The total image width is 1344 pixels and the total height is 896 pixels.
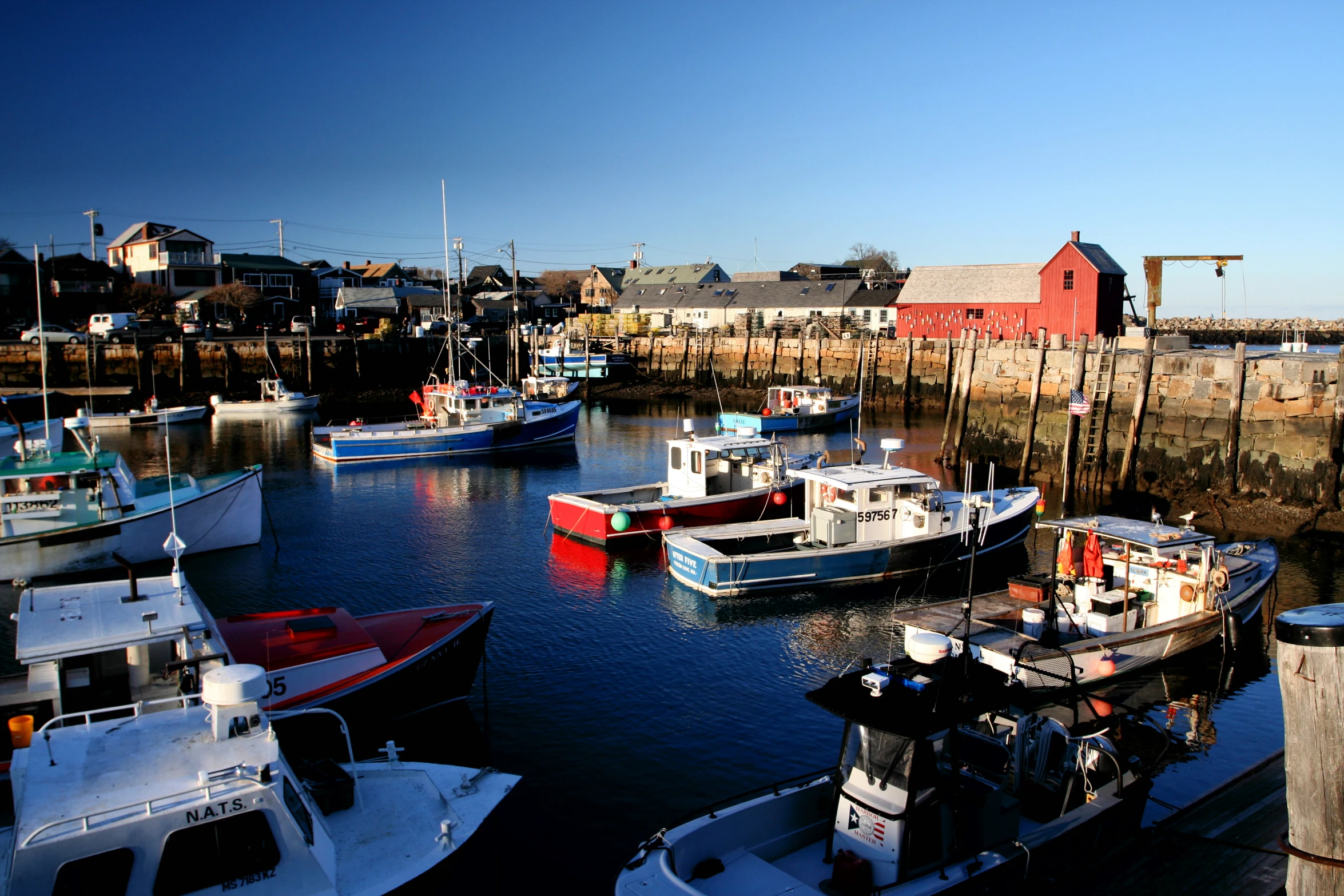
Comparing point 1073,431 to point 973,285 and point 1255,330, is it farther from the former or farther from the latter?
point 1255,330

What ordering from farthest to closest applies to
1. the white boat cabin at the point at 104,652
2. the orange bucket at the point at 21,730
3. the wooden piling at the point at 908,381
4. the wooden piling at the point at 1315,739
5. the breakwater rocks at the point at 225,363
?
the breakwater rocks at the point at 225,363 → the wooden piling at the point at 908,381 → the white boat cabin at the point at 104,652 → the orange bucket at the point at 21,730 → the wooden piling at the point at 1315,739

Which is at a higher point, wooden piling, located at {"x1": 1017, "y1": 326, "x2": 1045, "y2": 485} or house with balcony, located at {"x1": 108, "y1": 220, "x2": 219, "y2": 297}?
house with balcony, located at {"x1": 108, "y1": 220, "x2": 219, "y2": 297}

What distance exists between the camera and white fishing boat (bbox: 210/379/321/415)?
2132 inches

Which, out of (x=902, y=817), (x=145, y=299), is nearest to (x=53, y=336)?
(x=145, y=299)

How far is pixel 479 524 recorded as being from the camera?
91.6 feet

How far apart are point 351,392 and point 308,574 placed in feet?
135

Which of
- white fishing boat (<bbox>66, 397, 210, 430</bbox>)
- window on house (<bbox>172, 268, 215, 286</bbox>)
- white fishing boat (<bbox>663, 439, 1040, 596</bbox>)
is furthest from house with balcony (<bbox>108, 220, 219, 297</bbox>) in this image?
white fishing boat (<bbox>663, 439, 1040, 596</bbox>)

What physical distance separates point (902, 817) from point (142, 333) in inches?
2561

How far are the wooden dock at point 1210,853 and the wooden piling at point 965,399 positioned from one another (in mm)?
27942

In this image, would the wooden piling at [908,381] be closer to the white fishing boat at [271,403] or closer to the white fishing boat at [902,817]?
the white fishing boat at [271,403]

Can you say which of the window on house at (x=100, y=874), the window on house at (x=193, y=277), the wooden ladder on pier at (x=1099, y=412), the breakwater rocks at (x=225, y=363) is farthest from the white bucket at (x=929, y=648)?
A: the window on house at (x=193, y=277)

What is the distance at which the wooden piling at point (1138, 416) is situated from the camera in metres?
27.7

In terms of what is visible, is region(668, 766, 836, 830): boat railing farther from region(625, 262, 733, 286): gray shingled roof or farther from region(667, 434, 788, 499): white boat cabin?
region(625, 262, 733, 286): gray shingled roof

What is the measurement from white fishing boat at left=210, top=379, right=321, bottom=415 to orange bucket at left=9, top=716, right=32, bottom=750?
47.7m
